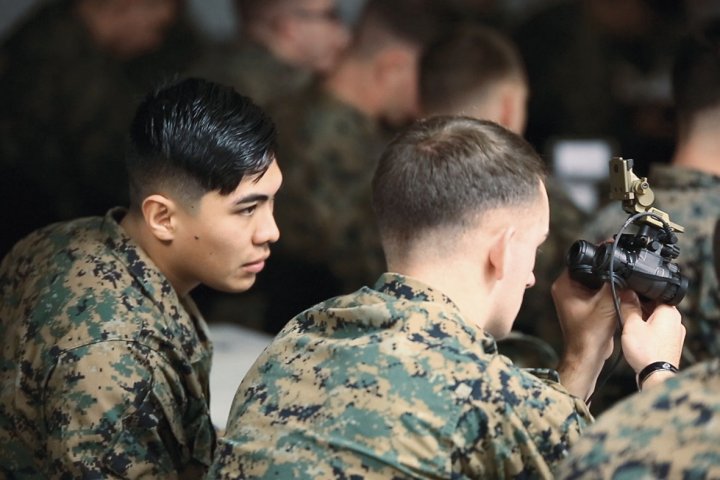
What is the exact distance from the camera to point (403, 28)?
450cm

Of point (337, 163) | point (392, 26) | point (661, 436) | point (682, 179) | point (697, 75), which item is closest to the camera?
point (661, 436)

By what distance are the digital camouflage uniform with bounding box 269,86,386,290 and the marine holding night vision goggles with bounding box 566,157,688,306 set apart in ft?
6.67

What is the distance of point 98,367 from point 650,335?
84 centimetres

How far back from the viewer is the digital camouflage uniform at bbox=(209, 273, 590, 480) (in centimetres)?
161

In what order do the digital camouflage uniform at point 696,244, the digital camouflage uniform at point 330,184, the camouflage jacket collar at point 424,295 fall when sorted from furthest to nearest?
the digital camouflage uniform at point 330,184, the digital camouflage uniform at point 696,244, the camouflage jacket collar at point 424,295

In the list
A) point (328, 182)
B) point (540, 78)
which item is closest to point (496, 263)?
point (328, 182)

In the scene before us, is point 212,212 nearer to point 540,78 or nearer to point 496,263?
point 496,263

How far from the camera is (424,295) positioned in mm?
1772

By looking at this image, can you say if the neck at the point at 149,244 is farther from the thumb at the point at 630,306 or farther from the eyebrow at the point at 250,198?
the thumb at the point at 630,306

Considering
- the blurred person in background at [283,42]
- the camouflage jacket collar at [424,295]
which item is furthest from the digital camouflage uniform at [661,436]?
the blurred person in background at [283,42]

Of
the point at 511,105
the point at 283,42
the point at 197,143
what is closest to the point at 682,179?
the point at 511,105

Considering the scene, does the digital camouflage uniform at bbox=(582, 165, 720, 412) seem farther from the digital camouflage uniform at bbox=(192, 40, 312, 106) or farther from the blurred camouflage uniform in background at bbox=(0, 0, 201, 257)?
the blurred camouflage uniform in background at bbox=(0, 0, 201, 257)

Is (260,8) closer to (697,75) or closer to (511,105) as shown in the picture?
(511,105)

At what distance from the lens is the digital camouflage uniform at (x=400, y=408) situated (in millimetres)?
1611
